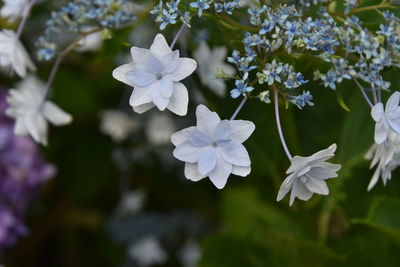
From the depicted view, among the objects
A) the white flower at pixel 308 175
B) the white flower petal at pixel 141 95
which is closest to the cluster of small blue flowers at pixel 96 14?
the white flower petal at pixel 141 95

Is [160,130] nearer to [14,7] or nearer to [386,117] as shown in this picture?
[14,7]

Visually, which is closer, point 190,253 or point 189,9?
point 189,9

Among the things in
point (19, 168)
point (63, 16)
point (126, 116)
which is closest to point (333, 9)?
point (63, 16)

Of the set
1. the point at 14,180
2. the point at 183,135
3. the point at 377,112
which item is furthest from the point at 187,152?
the point at 14,180

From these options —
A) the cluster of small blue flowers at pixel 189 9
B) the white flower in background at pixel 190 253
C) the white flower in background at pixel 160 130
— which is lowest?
the white flower in background at pixel 190 253

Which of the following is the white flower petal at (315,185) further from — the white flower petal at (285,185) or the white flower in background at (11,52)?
the white flower in background at (11,52)

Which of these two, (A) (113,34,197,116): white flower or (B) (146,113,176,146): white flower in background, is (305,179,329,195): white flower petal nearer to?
(A) (113,34,197,116): white flower

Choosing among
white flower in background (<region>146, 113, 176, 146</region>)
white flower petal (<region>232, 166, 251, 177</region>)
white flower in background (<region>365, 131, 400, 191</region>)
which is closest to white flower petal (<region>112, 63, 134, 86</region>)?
white flower petal (<region>232, 166, 251, 177</region>)
